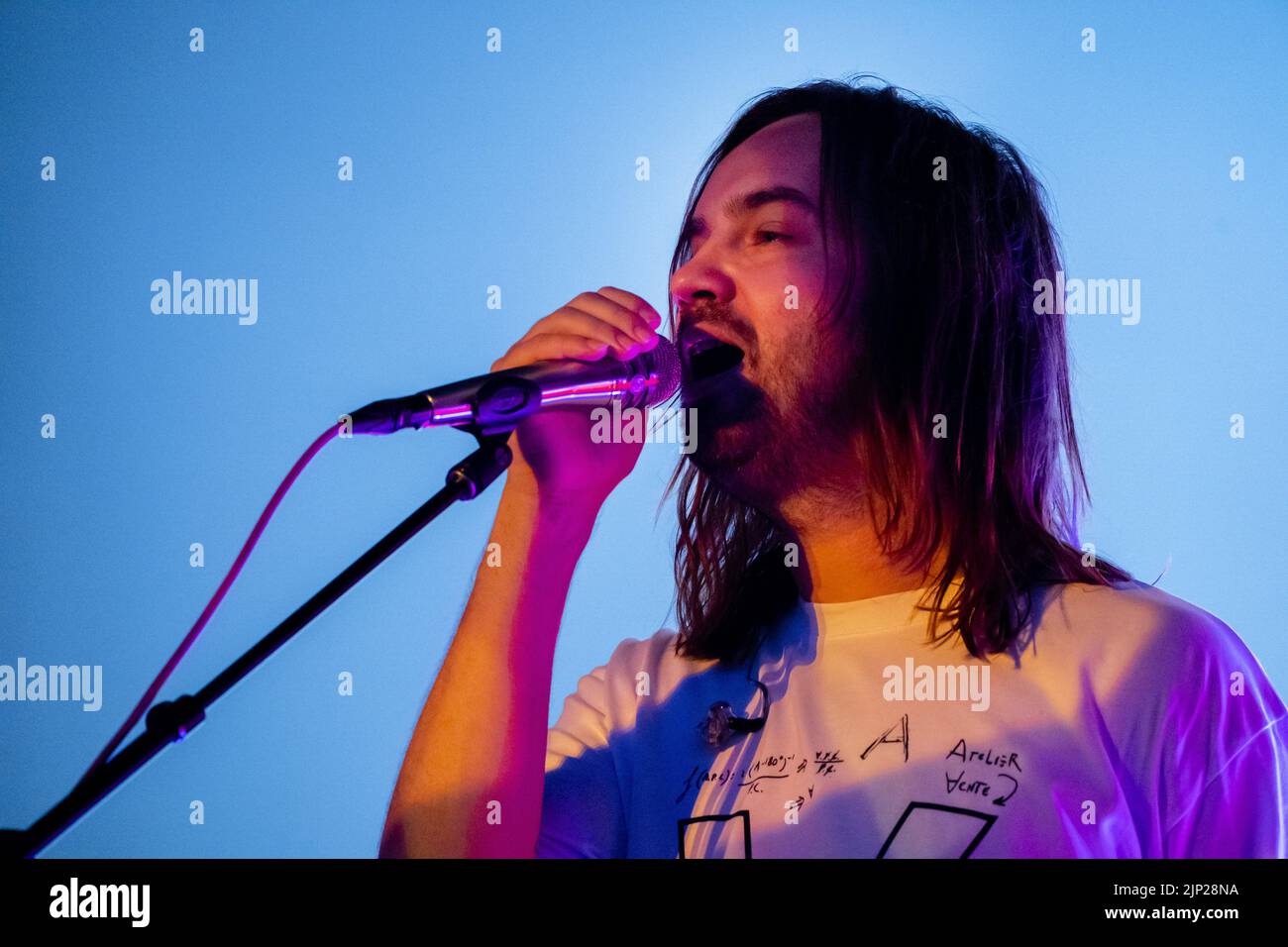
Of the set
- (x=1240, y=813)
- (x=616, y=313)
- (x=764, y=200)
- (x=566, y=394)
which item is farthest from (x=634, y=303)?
(x=1240, y=813)

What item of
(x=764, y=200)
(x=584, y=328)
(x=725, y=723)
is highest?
(x=764, y=200)

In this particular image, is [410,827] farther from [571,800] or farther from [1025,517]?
[1025,517]

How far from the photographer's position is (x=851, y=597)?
1.49m

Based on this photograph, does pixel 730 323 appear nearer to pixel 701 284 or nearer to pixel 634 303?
pixel 701 284

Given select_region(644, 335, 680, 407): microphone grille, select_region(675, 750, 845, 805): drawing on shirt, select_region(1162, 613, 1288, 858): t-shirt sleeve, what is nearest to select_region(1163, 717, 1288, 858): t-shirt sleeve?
select_region(1162, 613, 1288, 858): t-shirt sleeve

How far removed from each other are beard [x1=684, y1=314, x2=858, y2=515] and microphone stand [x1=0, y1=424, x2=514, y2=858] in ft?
1.80

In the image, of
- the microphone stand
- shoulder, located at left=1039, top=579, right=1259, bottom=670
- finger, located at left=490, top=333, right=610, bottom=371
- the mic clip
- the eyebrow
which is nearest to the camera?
the microphone stand

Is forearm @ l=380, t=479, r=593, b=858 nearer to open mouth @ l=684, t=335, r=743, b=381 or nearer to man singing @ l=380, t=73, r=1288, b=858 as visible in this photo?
man singing @ l=380, t=73, r=1288, b=858

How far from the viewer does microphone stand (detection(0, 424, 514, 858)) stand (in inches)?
35.4

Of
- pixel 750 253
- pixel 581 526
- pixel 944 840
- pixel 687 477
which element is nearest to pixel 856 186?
pixel 750 253

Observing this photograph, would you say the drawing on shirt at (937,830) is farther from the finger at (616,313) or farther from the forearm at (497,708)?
the finger at (616,313)

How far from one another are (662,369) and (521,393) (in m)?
0.27

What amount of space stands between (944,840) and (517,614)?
1.98 feet

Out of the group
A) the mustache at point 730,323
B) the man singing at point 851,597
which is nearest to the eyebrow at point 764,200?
the man singing at point 851,597
